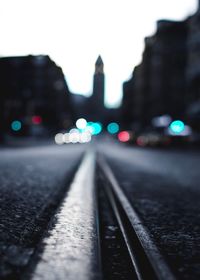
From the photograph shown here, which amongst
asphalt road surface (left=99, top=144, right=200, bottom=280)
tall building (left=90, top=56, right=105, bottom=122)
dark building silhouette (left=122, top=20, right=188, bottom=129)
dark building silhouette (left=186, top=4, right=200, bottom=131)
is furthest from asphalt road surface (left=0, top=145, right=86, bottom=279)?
tall building (left=90, top=56, right=105, bottom=122)

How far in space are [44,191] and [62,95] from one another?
297ft

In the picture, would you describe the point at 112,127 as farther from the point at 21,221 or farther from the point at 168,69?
the point at 21,221

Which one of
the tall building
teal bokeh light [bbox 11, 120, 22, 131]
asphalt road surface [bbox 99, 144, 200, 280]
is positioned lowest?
asphalt road surface [bbox 99, 144, 200, 280]

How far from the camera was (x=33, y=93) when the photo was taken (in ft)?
225

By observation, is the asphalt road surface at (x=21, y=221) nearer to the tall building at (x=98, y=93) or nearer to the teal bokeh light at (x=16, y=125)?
the teal bokeh light at (x=16, y=125)

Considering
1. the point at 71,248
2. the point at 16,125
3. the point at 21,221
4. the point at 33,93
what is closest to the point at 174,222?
the point at 21,221

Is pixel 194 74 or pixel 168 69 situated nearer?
pixel 194 74

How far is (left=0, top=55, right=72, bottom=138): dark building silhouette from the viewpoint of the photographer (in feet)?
147

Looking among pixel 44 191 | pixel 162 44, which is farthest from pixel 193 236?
pixel 162 44

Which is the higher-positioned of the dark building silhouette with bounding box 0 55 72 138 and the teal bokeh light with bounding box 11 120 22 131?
the dark building silhouette with bounding box 0 55 72 138

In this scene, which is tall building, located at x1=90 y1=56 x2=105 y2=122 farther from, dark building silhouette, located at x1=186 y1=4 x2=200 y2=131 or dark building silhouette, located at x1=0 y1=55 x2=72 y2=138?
dark building silhouette, located at x1=186 y1=4 x2=200 y2=131

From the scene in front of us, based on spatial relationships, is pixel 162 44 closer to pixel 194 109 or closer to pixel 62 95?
pixel 194 109

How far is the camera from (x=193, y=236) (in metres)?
1.94

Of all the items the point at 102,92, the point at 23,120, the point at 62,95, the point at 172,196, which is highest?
the point at 102,92
